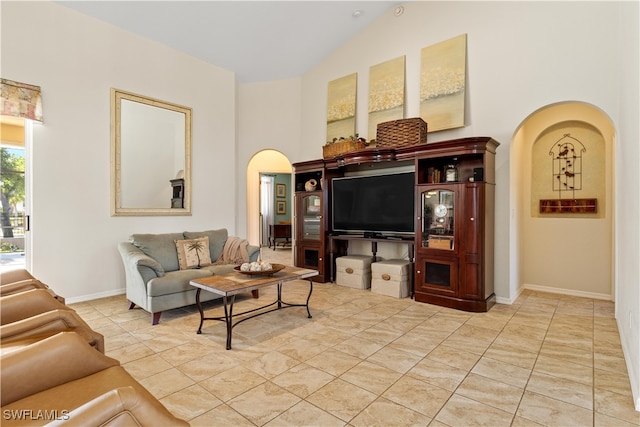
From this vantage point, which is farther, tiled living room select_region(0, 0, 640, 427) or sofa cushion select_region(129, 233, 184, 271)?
sofa cushion select_region(129, 233, 184, 271)

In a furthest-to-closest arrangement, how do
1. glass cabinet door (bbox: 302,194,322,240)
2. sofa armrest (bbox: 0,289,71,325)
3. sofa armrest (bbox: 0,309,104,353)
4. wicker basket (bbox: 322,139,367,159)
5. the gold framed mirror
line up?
A: glass cabinet door (bbox: 302,194,322,240)
wicker basket (bbox: 322,139,367,159)
the gold framed mirror
sofa armrest (bbox: 0,289,71,325)
sofa armrest (bbox: 0,309,104,353)

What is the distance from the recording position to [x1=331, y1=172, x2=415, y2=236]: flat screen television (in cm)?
458

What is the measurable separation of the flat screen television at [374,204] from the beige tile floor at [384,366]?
4.38ft

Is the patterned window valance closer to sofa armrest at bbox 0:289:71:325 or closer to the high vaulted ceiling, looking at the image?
the high vaulted ceiling

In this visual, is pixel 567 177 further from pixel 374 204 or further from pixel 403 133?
pixel 374 204

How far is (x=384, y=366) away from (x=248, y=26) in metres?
4.97

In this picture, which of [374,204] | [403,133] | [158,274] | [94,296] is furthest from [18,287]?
[403,133]

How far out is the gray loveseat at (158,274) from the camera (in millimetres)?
3402

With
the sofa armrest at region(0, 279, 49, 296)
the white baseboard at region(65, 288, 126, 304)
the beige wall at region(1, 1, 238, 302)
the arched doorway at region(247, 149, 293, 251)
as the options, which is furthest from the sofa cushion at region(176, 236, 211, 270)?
the arched doorway at region(247, 149, 293, 251)

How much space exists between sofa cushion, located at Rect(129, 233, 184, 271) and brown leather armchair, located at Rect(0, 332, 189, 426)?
2889mm

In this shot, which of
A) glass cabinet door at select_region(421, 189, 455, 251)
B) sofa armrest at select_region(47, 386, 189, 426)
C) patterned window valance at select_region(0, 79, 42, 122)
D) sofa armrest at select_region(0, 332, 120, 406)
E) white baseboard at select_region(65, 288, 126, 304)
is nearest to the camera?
sofa armrest at select_region(47, 386, 189, 426)

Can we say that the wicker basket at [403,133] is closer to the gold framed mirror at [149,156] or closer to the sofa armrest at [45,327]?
the gold framed mirror at [149,156]

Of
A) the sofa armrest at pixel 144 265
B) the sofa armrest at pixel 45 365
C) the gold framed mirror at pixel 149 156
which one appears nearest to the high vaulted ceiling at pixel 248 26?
the gold framed mirror at pixel 149 156

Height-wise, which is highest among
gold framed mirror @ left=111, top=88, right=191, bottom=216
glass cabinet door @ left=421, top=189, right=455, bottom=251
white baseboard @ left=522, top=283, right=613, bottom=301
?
gold framed mirror @ left=111, top=88, right=191, bottom=216
